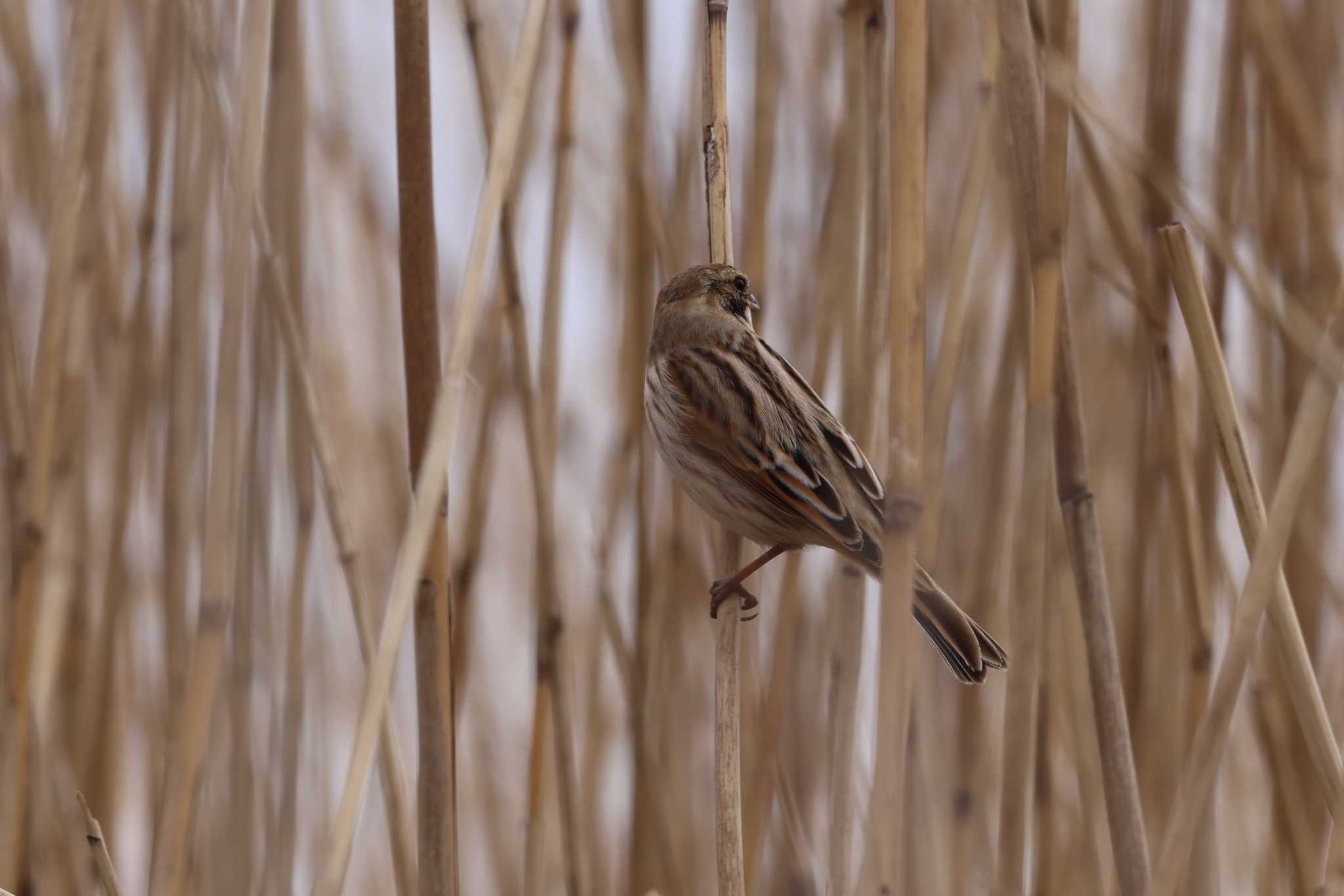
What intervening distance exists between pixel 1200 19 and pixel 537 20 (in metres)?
1.54

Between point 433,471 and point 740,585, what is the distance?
68 cm

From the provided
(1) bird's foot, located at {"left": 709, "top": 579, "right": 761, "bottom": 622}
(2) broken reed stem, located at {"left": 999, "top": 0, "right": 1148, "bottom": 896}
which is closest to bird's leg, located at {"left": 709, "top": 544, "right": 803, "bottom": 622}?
(1) bird's foot, located at {"left": 709, "top": 579, "right": 761, "bottom": 622}

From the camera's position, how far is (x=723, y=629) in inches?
66.6

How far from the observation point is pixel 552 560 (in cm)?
196

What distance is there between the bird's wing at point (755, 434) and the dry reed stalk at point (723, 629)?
0.25 metres

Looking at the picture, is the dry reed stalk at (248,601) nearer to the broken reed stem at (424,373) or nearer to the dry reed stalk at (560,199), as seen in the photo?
the dry reed stalk at (560,199)

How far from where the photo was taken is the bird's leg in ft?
5.94

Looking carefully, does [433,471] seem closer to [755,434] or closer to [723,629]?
[723,629]

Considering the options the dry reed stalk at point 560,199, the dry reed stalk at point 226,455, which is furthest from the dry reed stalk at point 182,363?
the dry reed stalk at point 560,199

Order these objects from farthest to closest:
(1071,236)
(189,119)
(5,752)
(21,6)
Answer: (1071,236), (21,6), (189,119), (5,752)

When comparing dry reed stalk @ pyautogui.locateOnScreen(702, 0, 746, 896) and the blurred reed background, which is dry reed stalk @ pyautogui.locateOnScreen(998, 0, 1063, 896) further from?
dry reed stalk @ pyautogui.locateOnScreen(702, 0, 746, 896)

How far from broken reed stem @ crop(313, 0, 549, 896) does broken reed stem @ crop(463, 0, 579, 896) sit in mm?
468

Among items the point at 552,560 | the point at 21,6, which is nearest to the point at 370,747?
the point at 552,560

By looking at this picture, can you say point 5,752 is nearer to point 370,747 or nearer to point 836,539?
point 370,747
